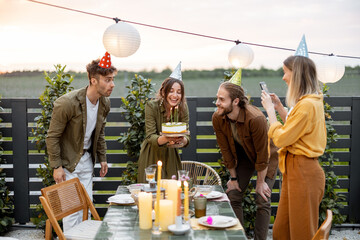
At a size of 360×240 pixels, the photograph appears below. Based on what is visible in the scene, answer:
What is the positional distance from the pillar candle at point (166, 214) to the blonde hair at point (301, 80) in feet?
4.25

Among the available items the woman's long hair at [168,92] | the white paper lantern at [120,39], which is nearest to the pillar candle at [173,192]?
the woman's long hair at [168,92]

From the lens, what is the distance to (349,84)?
6.96m

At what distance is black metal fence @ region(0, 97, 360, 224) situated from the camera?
4.77m

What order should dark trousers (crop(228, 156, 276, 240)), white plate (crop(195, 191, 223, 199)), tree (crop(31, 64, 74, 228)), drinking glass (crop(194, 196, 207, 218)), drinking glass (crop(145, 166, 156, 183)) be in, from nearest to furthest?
drinking glass (crop(194, 196, 207, 218)) → drinking glass (crop(145, 166, 156, 183)) → white plate (crop(195, 191, 223, 199)) → dark trousers (crop(228, 156, 276, 240)) → tree (crop(31, 64, 74, 228))

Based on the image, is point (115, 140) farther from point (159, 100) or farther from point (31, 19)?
point (31, 19)

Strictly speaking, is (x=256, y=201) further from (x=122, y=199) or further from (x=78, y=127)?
(x=78, y=127)

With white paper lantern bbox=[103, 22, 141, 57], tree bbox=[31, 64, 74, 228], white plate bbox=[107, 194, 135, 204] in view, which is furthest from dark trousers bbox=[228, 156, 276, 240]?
tree bbox=[31, 64, 74, 228]

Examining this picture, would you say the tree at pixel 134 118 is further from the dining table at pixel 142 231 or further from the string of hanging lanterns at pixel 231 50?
the dining table at pixel 142 231

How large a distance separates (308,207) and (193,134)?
227cm

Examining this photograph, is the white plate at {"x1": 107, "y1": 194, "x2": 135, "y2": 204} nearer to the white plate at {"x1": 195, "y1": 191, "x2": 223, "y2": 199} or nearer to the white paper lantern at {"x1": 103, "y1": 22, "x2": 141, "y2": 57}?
the white plate at {"x1": 195, "y1": 191, "x2": 223, "y2": 199}

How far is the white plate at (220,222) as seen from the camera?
86.4 inches

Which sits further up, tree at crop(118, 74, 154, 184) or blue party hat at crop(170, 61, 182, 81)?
blue party hat at crop(170, 61, 182, 81)

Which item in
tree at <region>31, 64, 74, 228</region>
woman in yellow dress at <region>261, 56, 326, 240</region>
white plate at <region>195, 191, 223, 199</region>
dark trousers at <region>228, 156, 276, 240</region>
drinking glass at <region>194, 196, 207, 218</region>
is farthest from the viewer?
tree at <region>31, 64, 74, 228</region>

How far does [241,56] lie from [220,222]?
2185 millimetres
